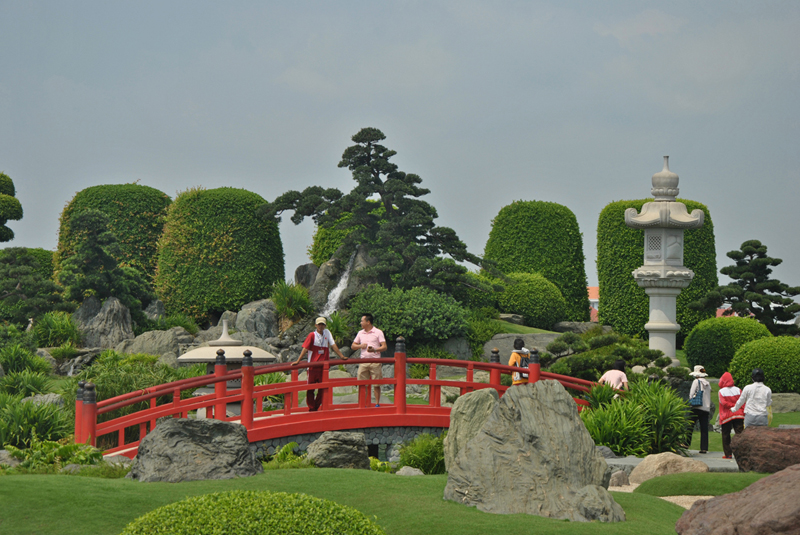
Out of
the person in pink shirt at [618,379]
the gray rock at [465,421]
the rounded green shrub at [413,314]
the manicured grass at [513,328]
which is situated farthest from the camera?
the manicured grass at [513,328]

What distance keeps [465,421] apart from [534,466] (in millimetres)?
2036

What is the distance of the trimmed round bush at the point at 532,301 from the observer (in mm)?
27734

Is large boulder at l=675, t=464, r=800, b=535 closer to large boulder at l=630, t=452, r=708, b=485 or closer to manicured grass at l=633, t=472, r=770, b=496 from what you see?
manicured grass at l=633, t=472, r=770, b=496

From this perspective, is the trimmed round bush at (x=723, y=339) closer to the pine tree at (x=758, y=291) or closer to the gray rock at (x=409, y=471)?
the pine tree at (x=758, y=291)

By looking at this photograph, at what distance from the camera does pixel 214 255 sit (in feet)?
89.0

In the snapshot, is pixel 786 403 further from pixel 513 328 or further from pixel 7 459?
pixel 7 459

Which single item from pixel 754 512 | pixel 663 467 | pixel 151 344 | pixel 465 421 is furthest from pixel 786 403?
pixel 151 344

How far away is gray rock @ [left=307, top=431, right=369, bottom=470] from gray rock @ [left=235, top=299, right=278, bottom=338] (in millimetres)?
13076

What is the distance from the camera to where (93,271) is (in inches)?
939

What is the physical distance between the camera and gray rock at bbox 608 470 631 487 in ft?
38.4

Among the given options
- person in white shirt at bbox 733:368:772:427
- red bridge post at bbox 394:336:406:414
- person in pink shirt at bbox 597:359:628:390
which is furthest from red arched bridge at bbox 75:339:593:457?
person in white shirt at bbox 733:368:772:427

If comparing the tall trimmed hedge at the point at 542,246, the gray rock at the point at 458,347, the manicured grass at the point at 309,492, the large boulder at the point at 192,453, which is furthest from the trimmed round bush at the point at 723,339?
the large boulder at the point at 192,453

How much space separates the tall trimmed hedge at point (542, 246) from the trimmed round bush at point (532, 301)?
5.79 feet

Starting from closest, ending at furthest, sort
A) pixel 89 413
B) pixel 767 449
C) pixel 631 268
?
pixel 89 413
pixel 767 449
pixel 631 268
